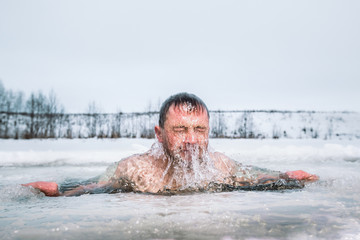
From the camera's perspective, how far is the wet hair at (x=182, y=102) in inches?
125

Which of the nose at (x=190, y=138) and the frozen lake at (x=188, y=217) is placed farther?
the nose at (x=190, y=138)

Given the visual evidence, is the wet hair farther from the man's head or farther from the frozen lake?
the frozen lake

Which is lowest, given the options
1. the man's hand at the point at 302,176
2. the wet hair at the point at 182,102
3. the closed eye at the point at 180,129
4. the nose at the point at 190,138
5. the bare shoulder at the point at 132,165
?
the man's hand at the point at 302,176

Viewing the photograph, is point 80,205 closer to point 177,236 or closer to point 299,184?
point 177,236

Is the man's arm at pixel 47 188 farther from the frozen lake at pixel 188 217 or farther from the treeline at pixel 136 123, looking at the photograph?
the treeline at pixel 136 123

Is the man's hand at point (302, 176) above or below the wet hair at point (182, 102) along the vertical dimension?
below

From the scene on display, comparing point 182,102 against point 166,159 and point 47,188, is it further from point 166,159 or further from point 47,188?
point 47,188

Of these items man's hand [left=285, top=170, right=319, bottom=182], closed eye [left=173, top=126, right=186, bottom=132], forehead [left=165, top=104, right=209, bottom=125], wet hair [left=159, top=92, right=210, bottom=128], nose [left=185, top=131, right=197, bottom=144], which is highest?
wet hair [left=159, top=92, right=210, bottom=128]

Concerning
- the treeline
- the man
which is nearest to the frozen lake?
the man

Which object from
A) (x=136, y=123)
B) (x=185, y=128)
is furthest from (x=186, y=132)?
(x=136, y=123)

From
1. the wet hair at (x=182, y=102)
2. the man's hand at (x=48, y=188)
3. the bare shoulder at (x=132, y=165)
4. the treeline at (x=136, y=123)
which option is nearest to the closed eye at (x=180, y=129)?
the wet hair at (x=182, y=102)

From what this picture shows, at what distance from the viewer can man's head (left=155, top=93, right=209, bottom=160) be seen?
3.06 meters

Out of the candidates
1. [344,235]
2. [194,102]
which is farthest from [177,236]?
[194,102]

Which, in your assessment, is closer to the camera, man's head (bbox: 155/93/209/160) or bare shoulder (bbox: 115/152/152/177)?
man's head (bbox: 155/93/209/160)
